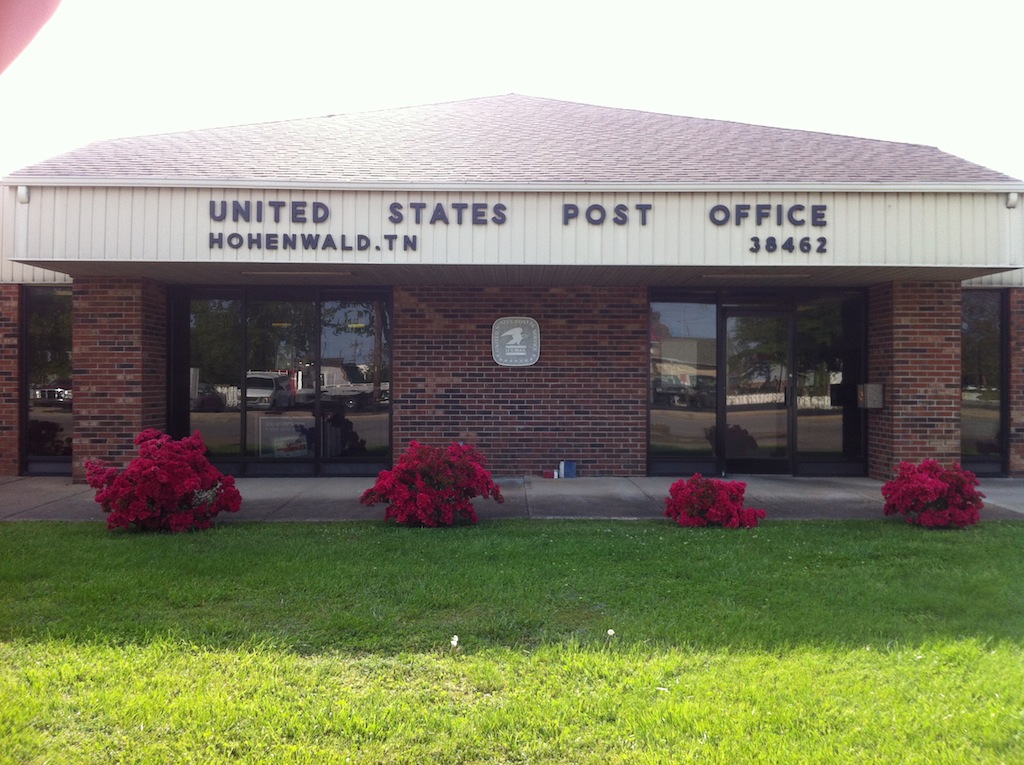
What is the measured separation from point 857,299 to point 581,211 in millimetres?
5046

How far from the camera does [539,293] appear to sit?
11297 mm

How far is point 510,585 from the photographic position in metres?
5.70

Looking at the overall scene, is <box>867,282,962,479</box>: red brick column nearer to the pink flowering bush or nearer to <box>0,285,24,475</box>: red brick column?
the pink flowering bush

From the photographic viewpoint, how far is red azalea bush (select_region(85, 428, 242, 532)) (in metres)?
7.42

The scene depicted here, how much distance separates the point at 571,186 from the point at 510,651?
5.74m

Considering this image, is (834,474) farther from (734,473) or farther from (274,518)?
(274,518)

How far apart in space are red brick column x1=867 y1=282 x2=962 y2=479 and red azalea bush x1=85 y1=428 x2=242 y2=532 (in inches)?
333

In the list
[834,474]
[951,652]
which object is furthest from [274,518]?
[834,474]

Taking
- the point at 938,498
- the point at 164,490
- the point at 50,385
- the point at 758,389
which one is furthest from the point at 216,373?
the point at 938,498

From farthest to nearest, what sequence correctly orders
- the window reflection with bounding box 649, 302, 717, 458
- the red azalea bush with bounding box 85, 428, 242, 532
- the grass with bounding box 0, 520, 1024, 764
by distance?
the window reflection with bounding box 649, 302, 717, 458
the red azalea bush with bounding box 85, 428, 242, 532
the grass with bounding box 0, 520, 1024, 764

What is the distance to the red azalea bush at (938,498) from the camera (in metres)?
7.83

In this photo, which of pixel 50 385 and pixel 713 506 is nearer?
pixel 713 506

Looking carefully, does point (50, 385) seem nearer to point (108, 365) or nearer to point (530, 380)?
point (108, 365)

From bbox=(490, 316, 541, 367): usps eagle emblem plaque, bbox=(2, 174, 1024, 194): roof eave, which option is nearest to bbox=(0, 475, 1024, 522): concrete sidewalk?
bbox=(490, 316, 541, 367): usps eagle emblem plaque
